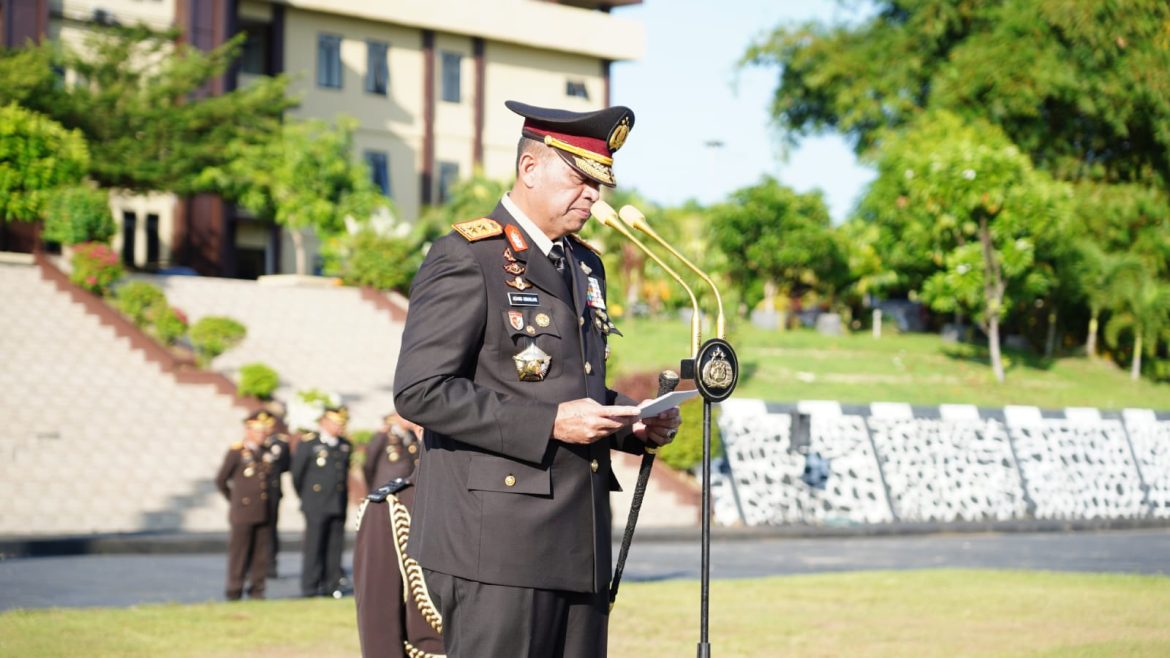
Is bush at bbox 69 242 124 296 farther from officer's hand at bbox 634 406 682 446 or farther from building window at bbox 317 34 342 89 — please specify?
officer's hand at bbox 634 406 682 446

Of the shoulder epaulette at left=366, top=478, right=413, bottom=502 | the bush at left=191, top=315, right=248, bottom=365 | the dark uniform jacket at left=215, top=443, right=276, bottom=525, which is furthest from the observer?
the bush at left=191, top=315, right=248, bottom=365

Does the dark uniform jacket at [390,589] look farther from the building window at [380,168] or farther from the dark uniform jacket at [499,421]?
the building window at [380,168]

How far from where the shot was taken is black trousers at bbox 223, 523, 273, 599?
14.7m

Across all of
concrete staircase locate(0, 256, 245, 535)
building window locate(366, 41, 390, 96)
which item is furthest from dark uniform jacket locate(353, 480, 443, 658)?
building window locate(366, 41, 390, 96)

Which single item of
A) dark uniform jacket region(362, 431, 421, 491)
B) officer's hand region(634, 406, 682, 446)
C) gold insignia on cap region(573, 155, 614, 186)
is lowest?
dark uniform jacket region(362, 431, 421, 491)

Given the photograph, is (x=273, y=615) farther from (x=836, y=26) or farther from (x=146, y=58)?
(x=836, y=26)

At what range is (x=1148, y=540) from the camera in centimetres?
2148

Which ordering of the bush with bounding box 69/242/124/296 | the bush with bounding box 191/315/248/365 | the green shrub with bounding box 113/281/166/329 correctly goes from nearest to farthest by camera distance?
the bush with bounding box 191/315/248/365 < the green shrub with bounding box 113/281/166/329 < the bush with bounding box 69/242/124/296

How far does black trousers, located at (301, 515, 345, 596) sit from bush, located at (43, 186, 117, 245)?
17.0m

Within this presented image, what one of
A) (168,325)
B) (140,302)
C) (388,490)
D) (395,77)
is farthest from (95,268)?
(395,77)

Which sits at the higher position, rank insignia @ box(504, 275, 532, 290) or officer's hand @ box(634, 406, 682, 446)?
rank insignia @ box(504, 275, 532, 290)

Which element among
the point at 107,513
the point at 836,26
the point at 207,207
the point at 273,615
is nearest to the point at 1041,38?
the point at 836,26

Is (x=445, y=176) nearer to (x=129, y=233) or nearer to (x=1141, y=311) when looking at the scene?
(x=129, y=233)

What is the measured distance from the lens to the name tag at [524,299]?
430 centimetres
